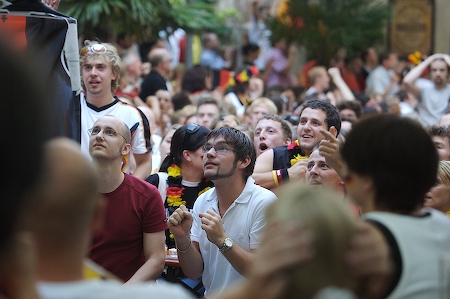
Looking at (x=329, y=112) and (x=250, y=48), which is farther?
(x=250, y=48)

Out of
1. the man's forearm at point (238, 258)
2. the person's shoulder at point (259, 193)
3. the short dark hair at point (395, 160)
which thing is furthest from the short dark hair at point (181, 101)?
the short dark hair at point (395, 160)

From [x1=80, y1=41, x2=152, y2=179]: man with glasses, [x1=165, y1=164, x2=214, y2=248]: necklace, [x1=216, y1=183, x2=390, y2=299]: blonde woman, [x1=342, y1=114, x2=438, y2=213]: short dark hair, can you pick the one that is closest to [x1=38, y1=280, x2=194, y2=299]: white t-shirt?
[x1=216, y1=183, x2=390, y2=299]: blonde woman

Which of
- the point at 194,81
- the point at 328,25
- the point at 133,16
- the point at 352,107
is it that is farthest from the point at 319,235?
the point at 328,25

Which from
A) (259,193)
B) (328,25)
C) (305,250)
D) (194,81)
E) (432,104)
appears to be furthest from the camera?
(328,25)

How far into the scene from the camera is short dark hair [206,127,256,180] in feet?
18.2

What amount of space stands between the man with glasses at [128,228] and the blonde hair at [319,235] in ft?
9.62

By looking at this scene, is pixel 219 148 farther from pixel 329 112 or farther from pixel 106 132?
pixel 329 112

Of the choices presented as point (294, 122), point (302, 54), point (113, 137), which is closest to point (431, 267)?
point (113, 137)

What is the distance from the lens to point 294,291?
2.17 meters

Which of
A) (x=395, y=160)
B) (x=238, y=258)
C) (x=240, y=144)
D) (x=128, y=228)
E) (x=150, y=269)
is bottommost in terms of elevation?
(x=150, y=269)

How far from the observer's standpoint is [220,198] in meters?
5.44

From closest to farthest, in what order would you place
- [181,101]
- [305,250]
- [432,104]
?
[305,250] < [181,101] < [432,104]

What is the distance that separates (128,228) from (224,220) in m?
0.59

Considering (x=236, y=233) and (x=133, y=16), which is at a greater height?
(x=133, y=16)
